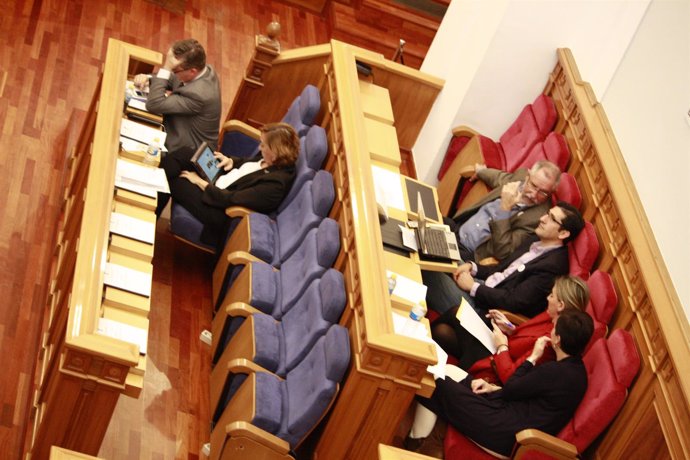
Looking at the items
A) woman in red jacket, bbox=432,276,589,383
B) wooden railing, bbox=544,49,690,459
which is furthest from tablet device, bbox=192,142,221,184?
wooden railing, bbox=544,49,690,459

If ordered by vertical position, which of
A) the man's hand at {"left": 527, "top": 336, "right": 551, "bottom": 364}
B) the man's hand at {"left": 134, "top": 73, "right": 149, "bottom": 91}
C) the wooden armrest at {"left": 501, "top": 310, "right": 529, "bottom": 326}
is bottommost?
the wooden armrest at {"left": 501, "top": 310, "right": 529, "bottom": 326}

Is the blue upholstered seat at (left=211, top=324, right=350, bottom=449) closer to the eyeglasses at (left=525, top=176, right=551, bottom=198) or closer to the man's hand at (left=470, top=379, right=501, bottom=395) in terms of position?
the man's hand at (left=470, top=379, right=501, bottom=395)

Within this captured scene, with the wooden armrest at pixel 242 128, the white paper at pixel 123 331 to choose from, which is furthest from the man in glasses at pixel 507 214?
the white paper at pixel 123 331

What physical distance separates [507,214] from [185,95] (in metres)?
1.14

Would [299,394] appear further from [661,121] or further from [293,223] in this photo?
[661,121]

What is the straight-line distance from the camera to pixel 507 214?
3367mm

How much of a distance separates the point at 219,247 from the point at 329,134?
21.6 inches

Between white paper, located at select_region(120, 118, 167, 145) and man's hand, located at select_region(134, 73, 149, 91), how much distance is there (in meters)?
0.17

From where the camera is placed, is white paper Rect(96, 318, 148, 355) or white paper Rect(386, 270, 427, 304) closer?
white paper Rect(96, 318, 148, 355)

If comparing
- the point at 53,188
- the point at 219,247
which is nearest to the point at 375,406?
the point at 219,247

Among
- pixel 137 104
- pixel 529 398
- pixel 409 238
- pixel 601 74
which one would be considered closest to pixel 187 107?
pixel 137 104

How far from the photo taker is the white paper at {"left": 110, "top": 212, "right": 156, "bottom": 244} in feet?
8.79

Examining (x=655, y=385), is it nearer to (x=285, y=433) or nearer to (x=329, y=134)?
(x=285, y=433)

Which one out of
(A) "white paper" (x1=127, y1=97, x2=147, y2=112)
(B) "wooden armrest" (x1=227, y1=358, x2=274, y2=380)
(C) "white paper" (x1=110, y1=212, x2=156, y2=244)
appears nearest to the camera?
(B) "wooden armrest" (x1=227, y1=358, x2=274, y2=380)
